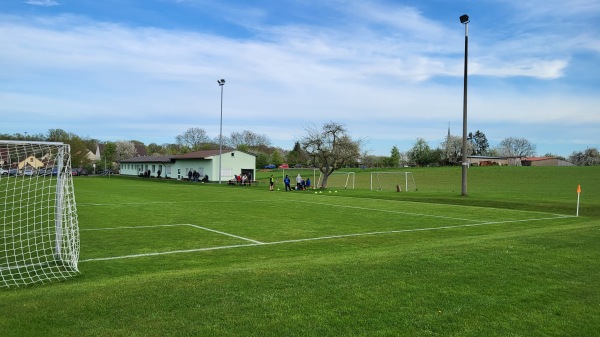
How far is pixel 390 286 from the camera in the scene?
6301 millimetres

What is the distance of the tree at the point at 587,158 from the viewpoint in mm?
115750

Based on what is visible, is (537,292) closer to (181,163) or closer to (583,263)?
(583,263)

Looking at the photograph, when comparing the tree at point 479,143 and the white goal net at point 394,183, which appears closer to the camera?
the white goal net at point 394,183

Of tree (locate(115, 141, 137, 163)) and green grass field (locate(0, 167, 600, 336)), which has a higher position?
tree (locate(115, 141, 137, 163))

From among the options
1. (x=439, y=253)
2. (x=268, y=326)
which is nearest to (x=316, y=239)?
(x=439, y=253)

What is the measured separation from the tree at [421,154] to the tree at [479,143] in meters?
40.5

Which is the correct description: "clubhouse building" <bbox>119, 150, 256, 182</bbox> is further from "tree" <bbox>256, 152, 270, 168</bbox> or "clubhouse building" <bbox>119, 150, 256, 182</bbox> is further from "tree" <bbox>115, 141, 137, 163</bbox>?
"tree" <bbox>115, 141, 137, 163</bbox>

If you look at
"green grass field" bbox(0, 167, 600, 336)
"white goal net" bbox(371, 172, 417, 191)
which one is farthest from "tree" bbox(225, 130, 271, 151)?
"green grass field" bbox(0, 167, 600, 336)

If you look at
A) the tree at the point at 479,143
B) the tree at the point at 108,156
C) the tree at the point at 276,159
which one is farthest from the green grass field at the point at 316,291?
the tree at the point at 479,143

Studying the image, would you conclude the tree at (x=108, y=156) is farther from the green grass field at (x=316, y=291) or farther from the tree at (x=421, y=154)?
the green grass field at (x=316, y=291)

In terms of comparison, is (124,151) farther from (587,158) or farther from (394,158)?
(587,158)

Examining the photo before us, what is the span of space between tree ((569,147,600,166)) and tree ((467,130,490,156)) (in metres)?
34.1

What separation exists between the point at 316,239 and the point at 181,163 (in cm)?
5649

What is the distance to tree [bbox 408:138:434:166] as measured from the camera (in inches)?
4574
